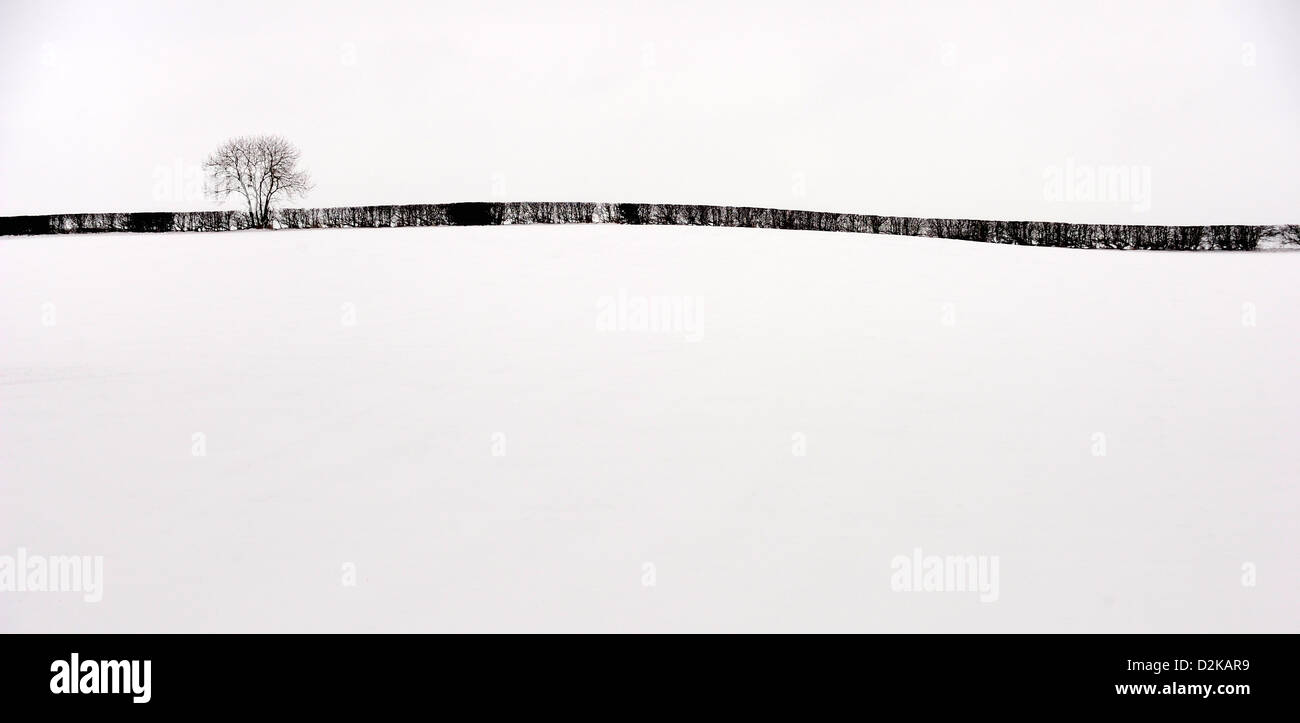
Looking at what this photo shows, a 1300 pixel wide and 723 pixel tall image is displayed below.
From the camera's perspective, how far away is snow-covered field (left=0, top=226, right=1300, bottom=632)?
250 inches

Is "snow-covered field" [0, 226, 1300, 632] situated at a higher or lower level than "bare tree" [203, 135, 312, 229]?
lower

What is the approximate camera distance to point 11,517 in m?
7.80

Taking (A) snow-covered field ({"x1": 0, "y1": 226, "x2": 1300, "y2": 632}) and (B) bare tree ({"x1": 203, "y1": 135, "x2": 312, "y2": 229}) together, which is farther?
(B) bare tree ({"x1": 203, "y1": 135, "x2": 312, "y2": 229})

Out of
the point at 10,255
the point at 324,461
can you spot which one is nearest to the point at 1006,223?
the point at 324,461

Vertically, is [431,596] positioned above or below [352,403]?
below

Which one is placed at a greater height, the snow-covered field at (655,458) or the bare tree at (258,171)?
the bare tree at (258,171)

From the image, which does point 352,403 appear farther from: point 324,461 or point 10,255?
point 10,255

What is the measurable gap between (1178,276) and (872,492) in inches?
706

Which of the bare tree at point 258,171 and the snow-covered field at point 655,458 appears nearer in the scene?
the snow-covered field at point 655,458

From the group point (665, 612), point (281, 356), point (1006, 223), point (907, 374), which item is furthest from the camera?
point (1006, 223)

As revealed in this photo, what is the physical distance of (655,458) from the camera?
9.14 m

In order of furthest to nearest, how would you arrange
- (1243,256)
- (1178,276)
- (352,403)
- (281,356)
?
(1243,256), (1178,276), (281,356), (352,403)

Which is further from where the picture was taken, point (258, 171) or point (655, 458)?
point (258, 171)

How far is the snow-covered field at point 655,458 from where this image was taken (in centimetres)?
635
